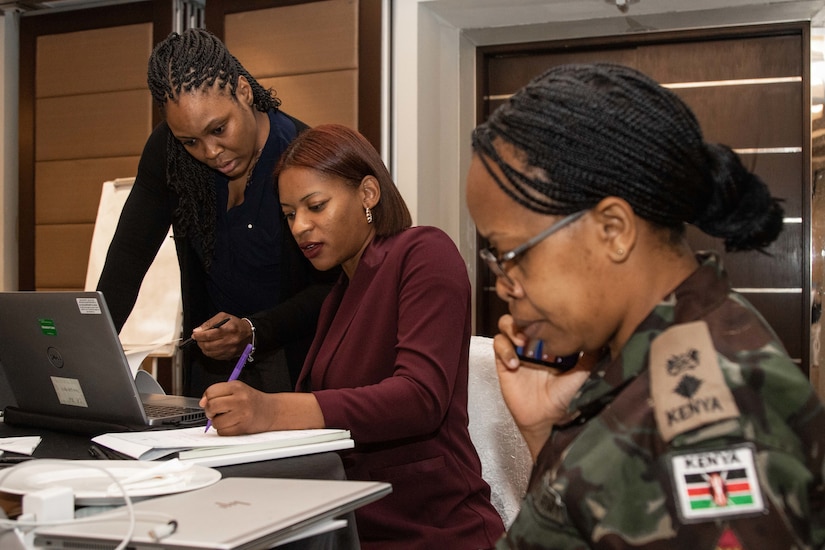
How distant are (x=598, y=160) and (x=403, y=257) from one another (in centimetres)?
72

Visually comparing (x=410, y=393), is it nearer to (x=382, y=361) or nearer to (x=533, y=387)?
(x=382, y=361)

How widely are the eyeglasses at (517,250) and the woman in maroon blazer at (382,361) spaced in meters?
0.44

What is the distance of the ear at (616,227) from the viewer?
30.1 inches

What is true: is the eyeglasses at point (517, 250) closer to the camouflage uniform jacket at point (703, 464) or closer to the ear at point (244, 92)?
the camouflage uniform jacket at point (703, 464)

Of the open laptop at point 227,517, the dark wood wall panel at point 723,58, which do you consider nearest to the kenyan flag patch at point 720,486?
the open laptop at point 227,517

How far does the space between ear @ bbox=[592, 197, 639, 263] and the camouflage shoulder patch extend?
84 mm

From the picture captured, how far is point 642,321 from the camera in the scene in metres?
0.78

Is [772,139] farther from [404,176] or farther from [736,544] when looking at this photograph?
[736,544]

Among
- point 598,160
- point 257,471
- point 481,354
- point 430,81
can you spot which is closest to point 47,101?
point 430,81

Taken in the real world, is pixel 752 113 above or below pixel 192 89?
above

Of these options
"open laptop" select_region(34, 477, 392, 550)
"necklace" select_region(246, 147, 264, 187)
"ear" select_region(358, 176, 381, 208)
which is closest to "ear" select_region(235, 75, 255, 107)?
"necklace" select_region(246, 147, 264, 187)

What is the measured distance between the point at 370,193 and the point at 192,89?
19.5 inches

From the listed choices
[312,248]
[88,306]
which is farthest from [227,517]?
[312,248]

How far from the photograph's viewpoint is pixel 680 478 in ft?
2.15
